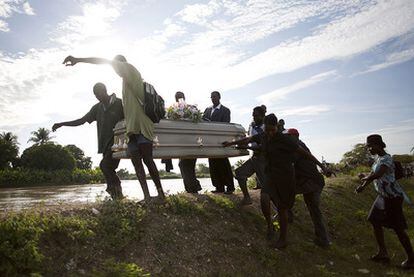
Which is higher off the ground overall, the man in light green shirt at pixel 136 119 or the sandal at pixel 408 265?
the man in light green shirt at pixel 136 119

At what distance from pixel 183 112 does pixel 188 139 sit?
1.71 ft

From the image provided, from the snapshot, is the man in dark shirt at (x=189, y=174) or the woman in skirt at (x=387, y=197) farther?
the man in dark shirt at (x=189, y=174)

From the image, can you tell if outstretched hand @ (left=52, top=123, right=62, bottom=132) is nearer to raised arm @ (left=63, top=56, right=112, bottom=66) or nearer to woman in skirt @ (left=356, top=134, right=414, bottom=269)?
raised arm @ (left=63, top=56, right=112, bottom=66)

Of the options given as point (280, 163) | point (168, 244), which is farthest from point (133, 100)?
point (280, 163)

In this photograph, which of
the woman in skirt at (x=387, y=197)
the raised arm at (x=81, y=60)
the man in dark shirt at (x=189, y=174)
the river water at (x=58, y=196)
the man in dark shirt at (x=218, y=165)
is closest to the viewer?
the raised arm at (x=81, y=60)

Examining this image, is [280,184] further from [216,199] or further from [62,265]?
[62,265]

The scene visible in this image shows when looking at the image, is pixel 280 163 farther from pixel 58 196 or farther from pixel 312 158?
pixel 58 196

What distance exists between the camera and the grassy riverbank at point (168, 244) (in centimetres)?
382

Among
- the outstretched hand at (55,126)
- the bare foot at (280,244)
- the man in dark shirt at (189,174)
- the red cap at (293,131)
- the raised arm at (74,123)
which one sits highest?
the raised arm at (74,123)

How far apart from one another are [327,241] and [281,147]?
221 centimetres

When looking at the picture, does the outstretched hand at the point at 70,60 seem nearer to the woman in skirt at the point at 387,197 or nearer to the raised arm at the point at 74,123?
Result: the raised arm at the point at 74,123

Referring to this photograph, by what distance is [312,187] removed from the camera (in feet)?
20.8

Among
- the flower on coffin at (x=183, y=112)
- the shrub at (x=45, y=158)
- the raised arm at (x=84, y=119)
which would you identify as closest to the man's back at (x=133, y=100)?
the flower on coffin at (x=183, y=112)

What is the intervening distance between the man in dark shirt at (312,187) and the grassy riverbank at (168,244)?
30 cm
